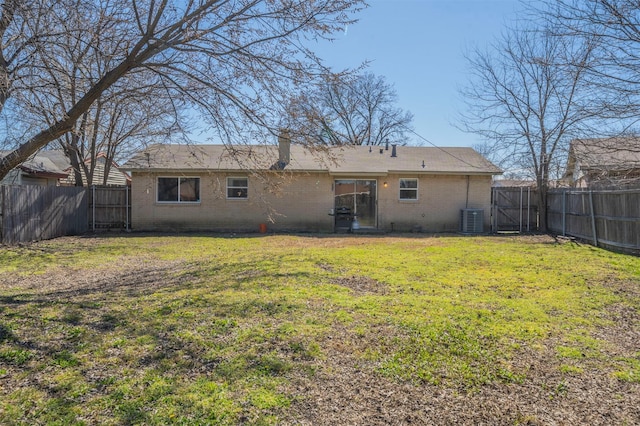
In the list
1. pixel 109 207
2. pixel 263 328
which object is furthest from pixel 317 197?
pixel 263 328

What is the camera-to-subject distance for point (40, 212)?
42.8 ft

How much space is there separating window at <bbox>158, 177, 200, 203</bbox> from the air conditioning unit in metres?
10.5

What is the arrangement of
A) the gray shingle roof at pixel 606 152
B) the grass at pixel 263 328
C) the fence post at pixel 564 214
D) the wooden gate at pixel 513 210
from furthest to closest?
1. the wooden gate at pixel 513 210
2. the fence post at pixel 564 214
3. the gray shingle roof at pixel 606 152
4. the grass at pixel 263 328

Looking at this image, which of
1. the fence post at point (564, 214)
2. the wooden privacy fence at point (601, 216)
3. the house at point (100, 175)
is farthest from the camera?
the house at point (100, 175)

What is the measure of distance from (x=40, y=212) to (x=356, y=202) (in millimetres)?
10936

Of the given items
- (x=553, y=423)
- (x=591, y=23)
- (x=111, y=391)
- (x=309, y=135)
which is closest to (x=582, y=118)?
(x=591, y=23)

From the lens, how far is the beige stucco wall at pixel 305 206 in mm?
16781

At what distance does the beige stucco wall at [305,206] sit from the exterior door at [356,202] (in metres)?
0.28

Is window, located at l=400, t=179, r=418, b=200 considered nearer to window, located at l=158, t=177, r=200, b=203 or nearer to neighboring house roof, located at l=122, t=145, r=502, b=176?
neighboring house roof, located at l=122, t=145, r=502, b=176

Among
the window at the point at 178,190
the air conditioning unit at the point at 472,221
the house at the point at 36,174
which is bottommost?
the air conditioning unit at the point at 472,221

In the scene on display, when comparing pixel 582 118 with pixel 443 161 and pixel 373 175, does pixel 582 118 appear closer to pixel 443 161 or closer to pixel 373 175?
pixel 373 175

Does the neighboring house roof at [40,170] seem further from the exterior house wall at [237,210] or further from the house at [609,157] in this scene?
the house at [609,157]

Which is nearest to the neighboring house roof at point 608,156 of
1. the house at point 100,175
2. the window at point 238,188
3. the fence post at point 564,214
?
the fence post at point 564,214

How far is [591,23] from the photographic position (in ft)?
19.2
